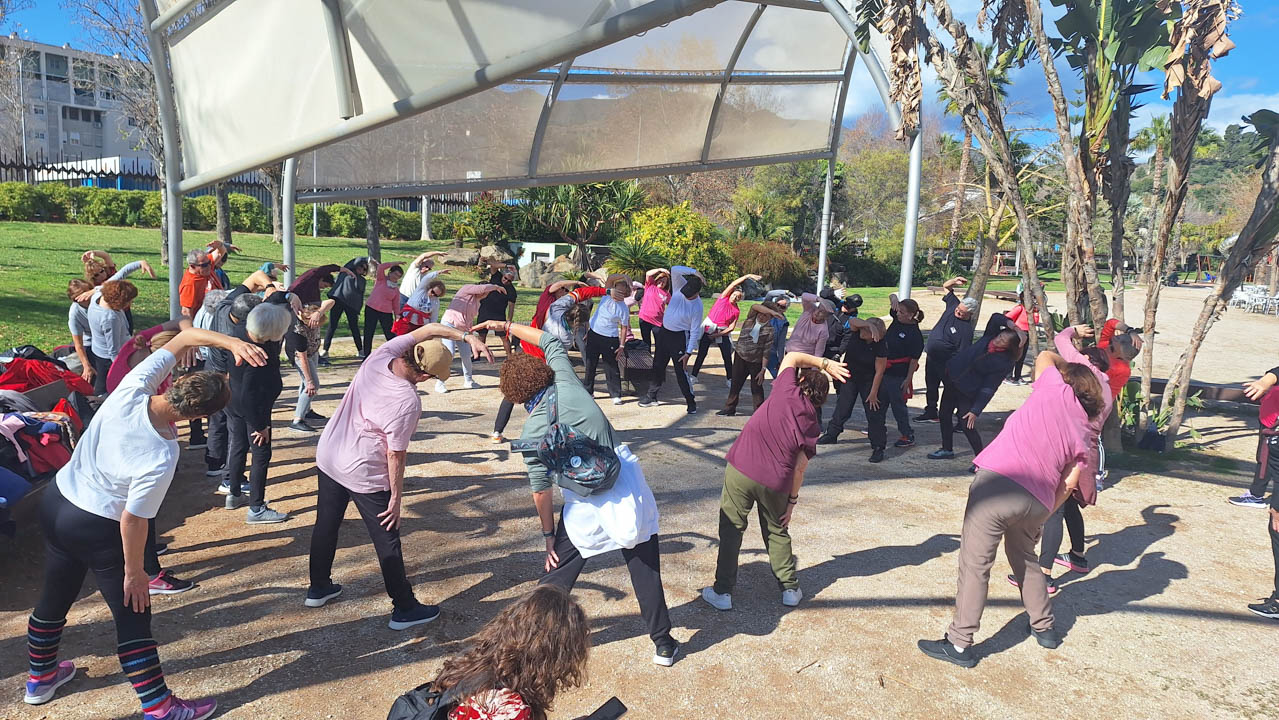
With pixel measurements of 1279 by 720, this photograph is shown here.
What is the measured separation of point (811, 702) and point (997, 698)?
96 centimetres

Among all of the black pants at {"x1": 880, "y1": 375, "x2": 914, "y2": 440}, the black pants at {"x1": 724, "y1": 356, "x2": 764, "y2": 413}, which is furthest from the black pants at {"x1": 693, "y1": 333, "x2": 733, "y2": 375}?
the black pants at {"x1": 880, "y1": 375, "x2": 914, "y2": 440}

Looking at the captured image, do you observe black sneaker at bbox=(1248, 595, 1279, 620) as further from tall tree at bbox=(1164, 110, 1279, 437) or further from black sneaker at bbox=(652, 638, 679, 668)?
tall tree at bbox=(1164, 110, 1279, 437)

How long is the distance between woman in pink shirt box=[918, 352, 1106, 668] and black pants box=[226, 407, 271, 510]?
173 inches

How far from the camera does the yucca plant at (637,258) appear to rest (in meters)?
22.1

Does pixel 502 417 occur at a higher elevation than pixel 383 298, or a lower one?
lower

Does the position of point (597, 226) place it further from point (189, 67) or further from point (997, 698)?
point (997, 698)

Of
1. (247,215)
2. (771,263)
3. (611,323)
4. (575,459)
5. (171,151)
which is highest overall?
(247,215)

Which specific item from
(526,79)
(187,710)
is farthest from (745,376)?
(187,710)

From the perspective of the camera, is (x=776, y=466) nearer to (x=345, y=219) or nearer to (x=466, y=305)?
(x=466, y=305)

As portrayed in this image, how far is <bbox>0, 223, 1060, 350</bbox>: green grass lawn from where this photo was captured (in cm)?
1102

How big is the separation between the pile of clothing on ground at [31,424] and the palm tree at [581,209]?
63.0ft

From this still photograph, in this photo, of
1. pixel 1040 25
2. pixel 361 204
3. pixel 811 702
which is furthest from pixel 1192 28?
pixel 361 204

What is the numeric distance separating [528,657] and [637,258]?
20.3 m

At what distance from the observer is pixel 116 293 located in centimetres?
625
